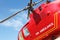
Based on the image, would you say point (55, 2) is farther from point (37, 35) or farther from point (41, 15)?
point (37, 35)

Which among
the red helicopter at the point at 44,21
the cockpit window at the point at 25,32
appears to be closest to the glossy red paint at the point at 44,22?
the red helicopter at the point at 44,21

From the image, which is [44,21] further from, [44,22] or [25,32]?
[25,32]

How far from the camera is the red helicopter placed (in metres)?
15.4

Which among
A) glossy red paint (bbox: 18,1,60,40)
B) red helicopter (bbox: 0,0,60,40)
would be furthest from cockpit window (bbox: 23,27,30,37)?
glossy red paint (bbox: 18,1,60,40)

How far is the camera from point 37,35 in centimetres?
1714

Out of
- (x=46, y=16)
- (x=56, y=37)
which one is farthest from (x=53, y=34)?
(x=46, y=16)

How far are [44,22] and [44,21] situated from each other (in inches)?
3.2

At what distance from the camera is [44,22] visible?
16.2 meters

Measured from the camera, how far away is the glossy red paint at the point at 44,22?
50.4 feet

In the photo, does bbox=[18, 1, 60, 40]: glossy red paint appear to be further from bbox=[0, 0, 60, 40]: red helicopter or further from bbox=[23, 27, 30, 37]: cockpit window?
bbox=[23, 27, 30, 37]: cockpit window

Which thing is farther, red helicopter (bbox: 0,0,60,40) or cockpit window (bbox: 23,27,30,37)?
cockpit window (bbox: 23,27,30,37)

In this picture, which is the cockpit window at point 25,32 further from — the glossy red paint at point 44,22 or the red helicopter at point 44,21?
the glossy red paint at point 44,22

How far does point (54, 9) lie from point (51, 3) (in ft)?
2.66

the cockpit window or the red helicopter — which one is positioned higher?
the cockpit window
